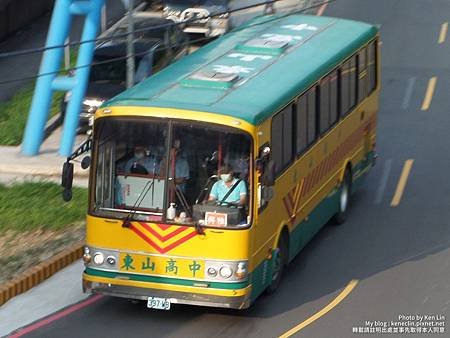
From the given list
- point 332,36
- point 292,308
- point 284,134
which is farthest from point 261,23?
point 292,308

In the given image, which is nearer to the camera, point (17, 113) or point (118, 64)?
point (118, 64)

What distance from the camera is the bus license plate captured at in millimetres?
17062

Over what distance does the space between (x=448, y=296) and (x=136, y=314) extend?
14.7 ft

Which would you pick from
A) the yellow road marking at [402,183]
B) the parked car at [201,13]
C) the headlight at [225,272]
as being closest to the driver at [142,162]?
the headlight at [225,272]

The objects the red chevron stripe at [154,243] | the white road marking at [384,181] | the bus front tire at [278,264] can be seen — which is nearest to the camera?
the red chevron stripe at [154,243]

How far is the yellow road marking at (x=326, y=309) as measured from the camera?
56.9 ft

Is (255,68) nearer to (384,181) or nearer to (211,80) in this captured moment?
(211,80)

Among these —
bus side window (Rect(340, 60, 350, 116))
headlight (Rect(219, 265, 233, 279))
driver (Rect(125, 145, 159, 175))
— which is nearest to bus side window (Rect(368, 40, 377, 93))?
bus side window (Rect(340, 60, 350, 116))

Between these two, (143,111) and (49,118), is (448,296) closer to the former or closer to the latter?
(143,111)

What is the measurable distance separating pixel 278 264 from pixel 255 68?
290 cm

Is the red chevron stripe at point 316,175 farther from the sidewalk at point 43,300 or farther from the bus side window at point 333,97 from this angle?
the sidewalk at point 43,300

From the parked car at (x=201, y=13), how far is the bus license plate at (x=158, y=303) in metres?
20.1

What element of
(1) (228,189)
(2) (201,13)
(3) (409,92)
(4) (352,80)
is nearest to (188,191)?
(1) (228,189)

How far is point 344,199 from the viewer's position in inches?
891
